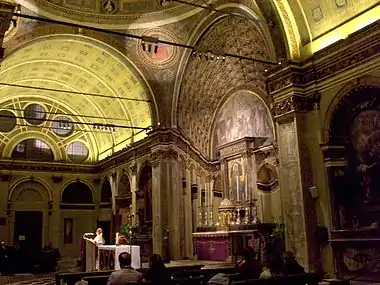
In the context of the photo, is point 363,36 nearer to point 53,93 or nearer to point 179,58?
point 179,58

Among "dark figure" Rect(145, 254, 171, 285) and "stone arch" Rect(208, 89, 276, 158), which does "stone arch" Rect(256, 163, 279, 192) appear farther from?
"dark figure" Rect(145, 254, 171, 285)

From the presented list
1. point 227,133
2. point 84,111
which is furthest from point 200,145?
point 84,111

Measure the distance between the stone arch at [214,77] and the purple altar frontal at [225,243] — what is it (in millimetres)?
4821

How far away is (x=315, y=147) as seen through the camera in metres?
11.6

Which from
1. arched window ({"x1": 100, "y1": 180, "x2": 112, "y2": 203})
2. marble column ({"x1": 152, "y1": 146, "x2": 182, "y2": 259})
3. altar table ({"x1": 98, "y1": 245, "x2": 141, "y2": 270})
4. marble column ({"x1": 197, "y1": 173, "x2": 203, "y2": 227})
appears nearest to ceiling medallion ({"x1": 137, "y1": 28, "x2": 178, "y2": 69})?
marble column ({"x1": 152, "y1": 146, "x2": 182, "y2": 259})

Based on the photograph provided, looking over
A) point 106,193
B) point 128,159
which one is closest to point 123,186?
point 128,159

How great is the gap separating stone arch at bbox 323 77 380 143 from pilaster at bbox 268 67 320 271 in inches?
21.3

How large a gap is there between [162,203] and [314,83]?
30.0ft

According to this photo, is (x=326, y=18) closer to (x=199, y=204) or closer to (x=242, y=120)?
(x=242, y=120)

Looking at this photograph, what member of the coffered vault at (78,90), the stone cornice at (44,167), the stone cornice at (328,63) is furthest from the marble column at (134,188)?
the stone cornice at (328,63)

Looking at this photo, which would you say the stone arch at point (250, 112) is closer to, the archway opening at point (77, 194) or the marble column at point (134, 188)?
the marble column at point (134, 188)

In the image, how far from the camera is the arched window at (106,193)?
1042 inches

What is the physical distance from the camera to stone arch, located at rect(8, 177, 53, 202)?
25163 millimetres

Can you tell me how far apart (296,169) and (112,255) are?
657 cm
